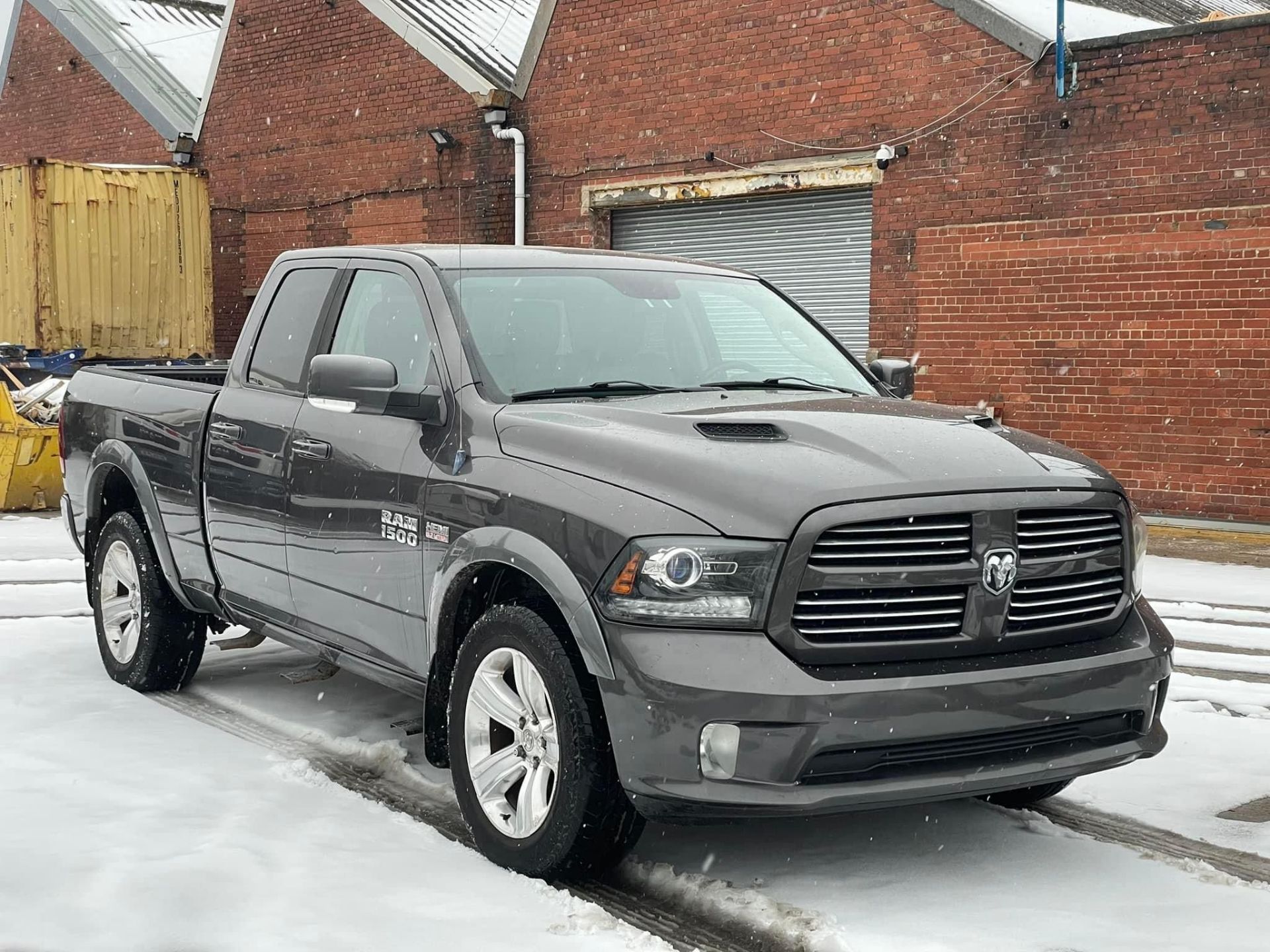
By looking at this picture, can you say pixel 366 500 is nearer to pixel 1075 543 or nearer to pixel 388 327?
pixel 388 327

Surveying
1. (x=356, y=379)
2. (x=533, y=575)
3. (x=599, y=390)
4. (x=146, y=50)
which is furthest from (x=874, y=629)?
(x=146, y=50)

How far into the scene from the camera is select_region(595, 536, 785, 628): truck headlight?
12.1 feet

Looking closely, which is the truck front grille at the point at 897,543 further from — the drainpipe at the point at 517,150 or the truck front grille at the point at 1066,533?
the drainpipe at the point at 517,150

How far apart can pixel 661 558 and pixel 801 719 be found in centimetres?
53

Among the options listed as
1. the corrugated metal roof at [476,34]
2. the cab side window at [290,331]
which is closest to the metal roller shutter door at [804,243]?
the corrugated metal roof at [476,34]

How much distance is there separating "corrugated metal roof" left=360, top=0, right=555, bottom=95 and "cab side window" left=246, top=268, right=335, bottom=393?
41.0 feet

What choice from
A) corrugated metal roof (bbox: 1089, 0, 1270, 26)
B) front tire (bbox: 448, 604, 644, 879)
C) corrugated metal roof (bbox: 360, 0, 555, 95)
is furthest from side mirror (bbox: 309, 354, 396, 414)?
corrugated metal roof (bbox: 360, 0, 555, 95)

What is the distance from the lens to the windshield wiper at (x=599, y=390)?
469 cm

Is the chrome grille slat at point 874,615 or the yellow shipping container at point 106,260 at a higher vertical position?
the yellow shipping container at point 106,260

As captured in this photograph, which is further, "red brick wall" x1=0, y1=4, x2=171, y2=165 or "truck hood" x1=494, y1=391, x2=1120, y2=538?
"red brick wall" x1=0, y1=4, x2=171, y2=165

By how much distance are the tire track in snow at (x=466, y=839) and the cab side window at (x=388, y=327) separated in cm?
138

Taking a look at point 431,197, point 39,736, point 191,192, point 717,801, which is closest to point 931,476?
point 717,801

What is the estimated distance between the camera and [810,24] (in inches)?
591

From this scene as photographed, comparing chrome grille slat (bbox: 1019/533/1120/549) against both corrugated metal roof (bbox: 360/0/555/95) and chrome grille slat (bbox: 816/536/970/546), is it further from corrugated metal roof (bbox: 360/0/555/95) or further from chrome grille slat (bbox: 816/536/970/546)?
corrugated metal roof (bbox: 360/0/555/95)
